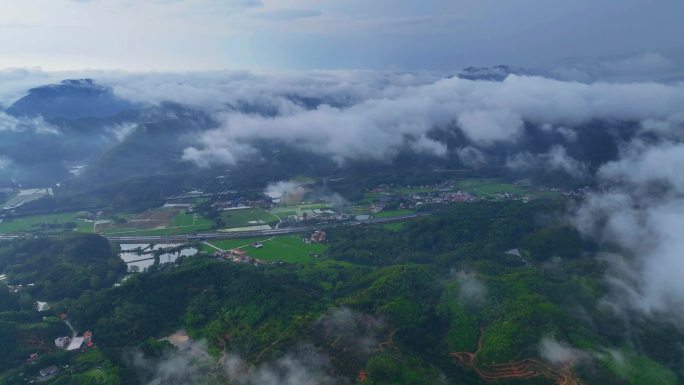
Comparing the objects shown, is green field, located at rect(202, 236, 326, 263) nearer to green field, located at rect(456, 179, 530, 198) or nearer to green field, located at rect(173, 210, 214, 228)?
green field, located at rect(173, 210, 214, 228)

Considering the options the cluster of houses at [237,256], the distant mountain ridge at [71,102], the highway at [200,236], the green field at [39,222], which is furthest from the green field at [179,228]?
the distant mountain ridge at [71,102]

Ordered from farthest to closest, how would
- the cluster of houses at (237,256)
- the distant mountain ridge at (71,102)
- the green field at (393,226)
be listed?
the distant mountain ridge at (71,102) → the green field at (393,226) → the cluster of houses at (237,256)

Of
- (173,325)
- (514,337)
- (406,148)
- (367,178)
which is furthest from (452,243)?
(406,148)

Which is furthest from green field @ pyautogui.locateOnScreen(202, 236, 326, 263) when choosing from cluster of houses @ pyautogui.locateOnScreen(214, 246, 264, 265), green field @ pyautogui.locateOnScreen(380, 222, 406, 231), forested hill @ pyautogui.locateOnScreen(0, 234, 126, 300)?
forested hill @ pyautogui.locateOnScreen(0, 234, 126, 300)

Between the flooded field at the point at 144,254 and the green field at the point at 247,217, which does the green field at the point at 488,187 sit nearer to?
the green field at the point at 247,217

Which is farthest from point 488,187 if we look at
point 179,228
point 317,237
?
point 179,228
